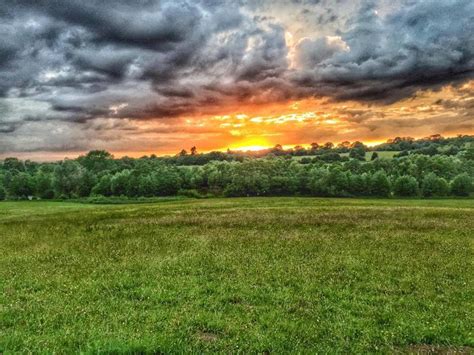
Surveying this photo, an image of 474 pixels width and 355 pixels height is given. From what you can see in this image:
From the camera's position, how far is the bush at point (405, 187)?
111875 millimetres

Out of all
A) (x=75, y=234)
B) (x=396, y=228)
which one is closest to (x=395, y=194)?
(x=396, y=228)

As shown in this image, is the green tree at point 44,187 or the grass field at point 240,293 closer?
the grass field at point 240,293

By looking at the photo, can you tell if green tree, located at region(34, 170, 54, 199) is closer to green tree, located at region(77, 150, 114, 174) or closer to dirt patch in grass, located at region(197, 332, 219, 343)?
green tree, located at region(77, 150, 114, 174)

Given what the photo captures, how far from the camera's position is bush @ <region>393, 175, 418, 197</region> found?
367 ft

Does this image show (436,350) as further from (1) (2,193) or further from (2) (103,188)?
(1) (2,193)

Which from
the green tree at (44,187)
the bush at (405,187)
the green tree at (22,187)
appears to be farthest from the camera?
the green tree at (22,187)

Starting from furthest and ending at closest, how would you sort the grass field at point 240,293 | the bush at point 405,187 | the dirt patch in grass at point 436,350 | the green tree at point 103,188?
1. the green tree at point 103,188
2. the bush at point 405,187
3. the grass field at point 240,293
4. the dirt patch in grass at point 436,350

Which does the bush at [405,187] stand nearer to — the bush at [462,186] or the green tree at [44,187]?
the bush at [462,186]

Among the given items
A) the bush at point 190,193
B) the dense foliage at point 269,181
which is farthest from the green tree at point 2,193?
the bush at point 190,193

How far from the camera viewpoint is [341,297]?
1254cm

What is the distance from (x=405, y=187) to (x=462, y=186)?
15.8 meters

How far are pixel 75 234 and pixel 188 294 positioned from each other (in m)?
18.6

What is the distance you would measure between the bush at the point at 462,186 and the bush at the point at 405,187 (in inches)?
416

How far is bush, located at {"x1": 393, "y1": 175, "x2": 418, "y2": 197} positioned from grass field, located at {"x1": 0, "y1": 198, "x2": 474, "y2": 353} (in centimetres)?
9405
